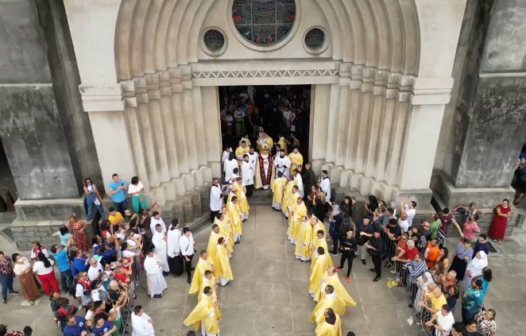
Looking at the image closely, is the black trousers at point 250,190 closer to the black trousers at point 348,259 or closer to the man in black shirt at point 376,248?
the black trousers at point 348,259

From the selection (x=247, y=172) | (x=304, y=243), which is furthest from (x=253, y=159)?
(x=304, y=243)

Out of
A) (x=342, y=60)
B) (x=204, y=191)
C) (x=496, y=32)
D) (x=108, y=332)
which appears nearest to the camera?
(x=108, y=332)

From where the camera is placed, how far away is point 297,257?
1133 cm

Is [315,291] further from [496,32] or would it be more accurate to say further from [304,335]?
[496,32]

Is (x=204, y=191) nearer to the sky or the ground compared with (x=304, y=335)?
nearer to the sky

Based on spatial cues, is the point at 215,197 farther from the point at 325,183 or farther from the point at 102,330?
the point at 102,330

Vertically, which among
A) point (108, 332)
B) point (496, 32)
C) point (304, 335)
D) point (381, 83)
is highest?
point (496, 32)

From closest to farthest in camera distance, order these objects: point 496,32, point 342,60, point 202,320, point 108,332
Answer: point 108,332, point 202,320, point 496,32, point 342,60

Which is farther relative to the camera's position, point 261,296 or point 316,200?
point 316,200

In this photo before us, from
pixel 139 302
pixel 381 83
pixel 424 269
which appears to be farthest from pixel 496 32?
pixel 139 302

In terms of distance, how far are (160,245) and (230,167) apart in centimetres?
321

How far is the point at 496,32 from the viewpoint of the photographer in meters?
9.90

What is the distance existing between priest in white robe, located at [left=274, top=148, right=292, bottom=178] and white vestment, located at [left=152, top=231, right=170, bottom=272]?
12.8 feet

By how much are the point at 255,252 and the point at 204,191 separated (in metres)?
2.31
